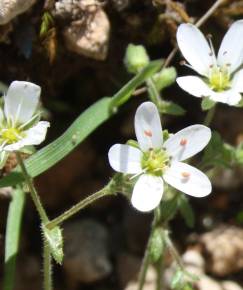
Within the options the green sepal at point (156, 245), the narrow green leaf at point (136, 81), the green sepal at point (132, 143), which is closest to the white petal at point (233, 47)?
the narrow green leaf at point (136, 81)

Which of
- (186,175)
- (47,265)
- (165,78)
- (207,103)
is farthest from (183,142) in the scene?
(47,265)

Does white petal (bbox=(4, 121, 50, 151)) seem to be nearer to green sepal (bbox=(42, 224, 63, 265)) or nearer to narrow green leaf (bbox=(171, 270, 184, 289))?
green sepal (bbox=(42, 224, 63, 265))

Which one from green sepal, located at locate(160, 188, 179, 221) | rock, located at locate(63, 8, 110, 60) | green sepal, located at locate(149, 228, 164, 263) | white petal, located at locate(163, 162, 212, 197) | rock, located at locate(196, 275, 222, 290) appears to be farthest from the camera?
rock, located at locate(196, 275, 222, 290)

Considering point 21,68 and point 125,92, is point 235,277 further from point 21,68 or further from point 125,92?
point 21,68

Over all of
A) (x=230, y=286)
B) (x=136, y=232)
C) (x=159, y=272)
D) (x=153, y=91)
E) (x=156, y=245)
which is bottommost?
(x=230, y=286)

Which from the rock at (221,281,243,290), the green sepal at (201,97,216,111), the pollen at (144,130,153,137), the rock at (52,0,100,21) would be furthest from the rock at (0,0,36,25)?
the rock at (221,281,243,290)

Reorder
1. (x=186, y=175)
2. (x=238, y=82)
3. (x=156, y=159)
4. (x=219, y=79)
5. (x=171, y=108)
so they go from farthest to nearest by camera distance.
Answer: (x=171, y=108), (x=219, y=79), (x=238, y=82), (x=156, y=159), (x=186, y=175)

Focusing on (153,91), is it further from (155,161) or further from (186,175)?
(186,175)

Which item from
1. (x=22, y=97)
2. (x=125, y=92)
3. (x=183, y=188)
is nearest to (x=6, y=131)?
(x=22, y=97)
